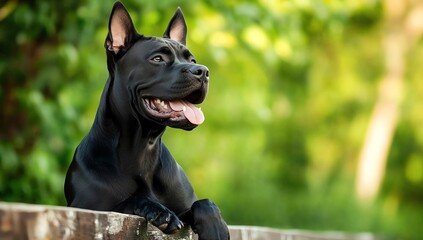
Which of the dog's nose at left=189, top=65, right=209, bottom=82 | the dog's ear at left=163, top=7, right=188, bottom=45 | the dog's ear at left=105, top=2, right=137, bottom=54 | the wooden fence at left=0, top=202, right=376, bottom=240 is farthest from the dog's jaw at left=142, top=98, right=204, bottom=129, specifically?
the dog's ear at left=163, top=7, right=188, bottom=45

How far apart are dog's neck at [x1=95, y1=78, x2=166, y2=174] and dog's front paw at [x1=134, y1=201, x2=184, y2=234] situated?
1.29 feet

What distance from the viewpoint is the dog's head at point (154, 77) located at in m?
4.77

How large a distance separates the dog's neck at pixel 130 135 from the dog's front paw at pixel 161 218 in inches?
15.5

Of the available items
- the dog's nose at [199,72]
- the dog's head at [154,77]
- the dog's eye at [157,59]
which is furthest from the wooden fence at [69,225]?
the dog's eye at [157,59]

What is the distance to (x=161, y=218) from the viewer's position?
4.43 m

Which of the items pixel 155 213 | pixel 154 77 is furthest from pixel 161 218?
pixel 154 77

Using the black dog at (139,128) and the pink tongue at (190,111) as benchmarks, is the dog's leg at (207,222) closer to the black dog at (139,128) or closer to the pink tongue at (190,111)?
the black dog at (139,128)

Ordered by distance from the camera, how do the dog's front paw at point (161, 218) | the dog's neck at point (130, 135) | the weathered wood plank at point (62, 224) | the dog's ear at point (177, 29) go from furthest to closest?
1. the dog's ear at point (177, 29)
2. the dog's neck at point (130, 135)
3. the dog's front paw at point (161, 218)
4. the weathered wood plank at point (62, 224)

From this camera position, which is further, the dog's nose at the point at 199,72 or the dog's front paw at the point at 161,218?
the dog's nose at the point at 199,72

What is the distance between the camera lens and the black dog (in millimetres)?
4738

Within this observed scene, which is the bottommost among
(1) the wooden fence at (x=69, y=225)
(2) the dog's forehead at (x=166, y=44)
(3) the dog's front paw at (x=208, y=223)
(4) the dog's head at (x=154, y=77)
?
(3) the dog's front paw at (x=208, y=223)

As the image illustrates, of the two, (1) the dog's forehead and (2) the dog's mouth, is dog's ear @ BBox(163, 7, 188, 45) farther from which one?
(2) the dog's mouth

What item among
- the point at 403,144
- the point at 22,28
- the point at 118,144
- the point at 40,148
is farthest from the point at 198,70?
the point at 403,144

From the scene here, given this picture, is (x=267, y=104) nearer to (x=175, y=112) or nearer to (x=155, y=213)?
(x=175, y=112)
